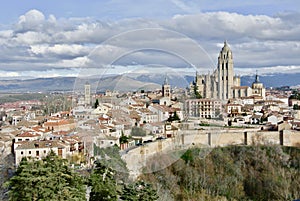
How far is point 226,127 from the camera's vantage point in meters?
16.5

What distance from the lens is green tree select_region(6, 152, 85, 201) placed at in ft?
13.7

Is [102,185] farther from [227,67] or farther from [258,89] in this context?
[258,89]

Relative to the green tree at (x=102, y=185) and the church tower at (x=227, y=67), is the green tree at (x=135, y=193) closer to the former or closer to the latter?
the green tree at (x=102, y=185)

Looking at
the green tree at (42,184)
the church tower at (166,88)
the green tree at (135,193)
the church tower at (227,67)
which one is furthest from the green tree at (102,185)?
the church tower at (227,67)

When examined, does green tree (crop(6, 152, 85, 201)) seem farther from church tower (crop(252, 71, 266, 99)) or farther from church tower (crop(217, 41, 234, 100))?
church tower (crop(252, 71, 266, 99))

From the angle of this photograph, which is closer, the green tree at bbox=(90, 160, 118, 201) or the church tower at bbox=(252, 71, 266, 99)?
the green tree at bbox=(90, 160, 118, 201)

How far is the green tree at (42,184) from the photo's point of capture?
4184mm

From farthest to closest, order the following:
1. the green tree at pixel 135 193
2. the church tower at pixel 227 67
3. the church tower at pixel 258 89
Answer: the church tower at pixel 258 89 → the church tower at pixel 227 67 → the green tree at pixel 135 193

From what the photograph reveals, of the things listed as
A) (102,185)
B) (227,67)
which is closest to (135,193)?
(102,185)

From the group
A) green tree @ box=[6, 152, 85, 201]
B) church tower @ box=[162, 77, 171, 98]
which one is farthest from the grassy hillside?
green tree @ box=[6, 152, 85, 201]

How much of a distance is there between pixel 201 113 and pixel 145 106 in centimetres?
71

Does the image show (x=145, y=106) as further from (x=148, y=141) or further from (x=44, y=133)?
(x=44, y=133)

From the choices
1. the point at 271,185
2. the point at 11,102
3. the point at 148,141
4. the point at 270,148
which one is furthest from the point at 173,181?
the point at 11,102

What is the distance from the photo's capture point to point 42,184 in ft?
13.8
